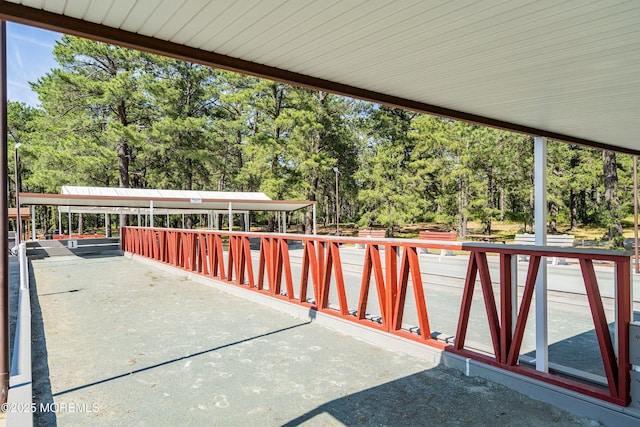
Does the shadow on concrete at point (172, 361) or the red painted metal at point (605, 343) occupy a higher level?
the red painted metal at point (605, 343)

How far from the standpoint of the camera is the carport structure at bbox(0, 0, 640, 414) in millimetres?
2250

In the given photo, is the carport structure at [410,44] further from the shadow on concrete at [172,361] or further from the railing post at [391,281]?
the shadow on concrete at [172,361]

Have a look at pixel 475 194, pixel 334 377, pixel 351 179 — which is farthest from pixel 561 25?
pixel 351 179

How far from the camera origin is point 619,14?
2.21m

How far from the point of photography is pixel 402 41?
8.80 feet

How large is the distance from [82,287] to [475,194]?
21.0 meters

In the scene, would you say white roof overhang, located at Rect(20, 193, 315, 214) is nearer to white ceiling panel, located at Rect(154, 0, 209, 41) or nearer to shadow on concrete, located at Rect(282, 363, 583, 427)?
white ceiling panel, located at Rect(154, 0, 209, 41)

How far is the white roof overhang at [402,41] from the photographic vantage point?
7.35ft

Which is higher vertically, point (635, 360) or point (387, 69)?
point (387, 69)

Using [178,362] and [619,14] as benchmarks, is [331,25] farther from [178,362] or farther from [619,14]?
[178,362]

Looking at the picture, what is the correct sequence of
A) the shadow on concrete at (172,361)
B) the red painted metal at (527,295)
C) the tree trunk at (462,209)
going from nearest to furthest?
the red painted metal at (527,295) → the shadow on concrete at (172,361) → the tree trunk at (462,209)

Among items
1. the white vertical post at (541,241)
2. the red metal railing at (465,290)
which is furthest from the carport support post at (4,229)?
the white vertical post at (541,241)

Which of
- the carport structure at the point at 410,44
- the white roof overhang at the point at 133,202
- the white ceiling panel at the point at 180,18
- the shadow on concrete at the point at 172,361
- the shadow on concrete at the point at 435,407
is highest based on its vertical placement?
the white ceiling panel at the point at 180,18

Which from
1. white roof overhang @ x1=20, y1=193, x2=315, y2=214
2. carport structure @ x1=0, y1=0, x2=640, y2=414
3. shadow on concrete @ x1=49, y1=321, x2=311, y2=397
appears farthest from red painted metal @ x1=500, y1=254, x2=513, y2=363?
white roof overhang @ x1=20, y1=193, x2=315, y2=214
